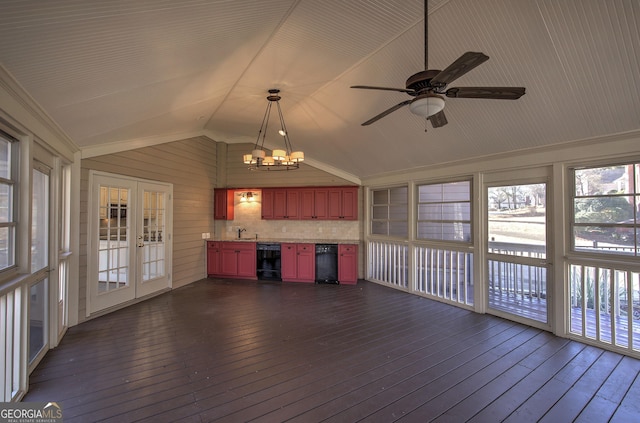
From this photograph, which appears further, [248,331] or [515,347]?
[248,331]

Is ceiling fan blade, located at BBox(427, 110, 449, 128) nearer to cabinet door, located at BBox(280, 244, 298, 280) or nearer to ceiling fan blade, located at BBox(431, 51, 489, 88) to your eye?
ceiling fan blade, located at BBox(431, 51, 489, 88)

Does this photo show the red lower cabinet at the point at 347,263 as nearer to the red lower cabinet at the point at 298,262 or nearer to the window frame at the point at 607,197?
the red lower cabinet at the point at 298,262

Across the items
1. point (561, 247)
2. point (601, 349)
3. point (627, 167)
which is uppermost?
point (627, 167)

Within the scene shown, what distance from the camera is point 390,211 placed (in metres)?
6.04

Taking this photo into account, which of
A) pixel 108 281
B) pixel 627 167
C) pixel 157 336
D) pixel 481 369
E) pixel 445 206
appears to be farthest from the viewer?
pixel 445 206

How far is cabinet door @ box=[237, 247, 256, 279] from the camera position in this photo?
6.38 metres

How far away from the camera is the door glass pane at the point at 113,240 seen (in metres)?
4.20

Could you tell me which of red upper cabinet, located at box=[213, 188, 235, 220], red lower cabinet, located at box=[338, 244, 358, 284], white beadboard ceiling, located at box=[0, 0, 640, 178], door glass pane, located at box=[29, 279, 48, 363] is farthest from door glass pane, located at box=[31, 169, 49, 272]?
red lower cabinet, located at box=[338, 244, 358, 284]

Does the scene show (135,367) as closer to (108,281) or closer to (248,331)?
(248,331)

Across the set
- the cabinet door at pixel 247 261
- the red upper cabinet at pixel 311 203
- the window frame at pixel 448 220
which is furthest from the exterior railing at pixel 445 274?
the cabinet door at pixel 247 261

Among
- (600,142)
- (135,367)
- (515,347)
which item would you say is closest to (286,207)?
(135,367)

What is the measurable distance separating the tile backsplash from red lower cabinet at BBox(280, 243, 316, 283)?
571 millimetres

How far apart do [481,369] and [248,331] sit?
2.52 meters

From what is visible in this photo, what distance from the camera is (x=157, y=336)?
11.1 ft
